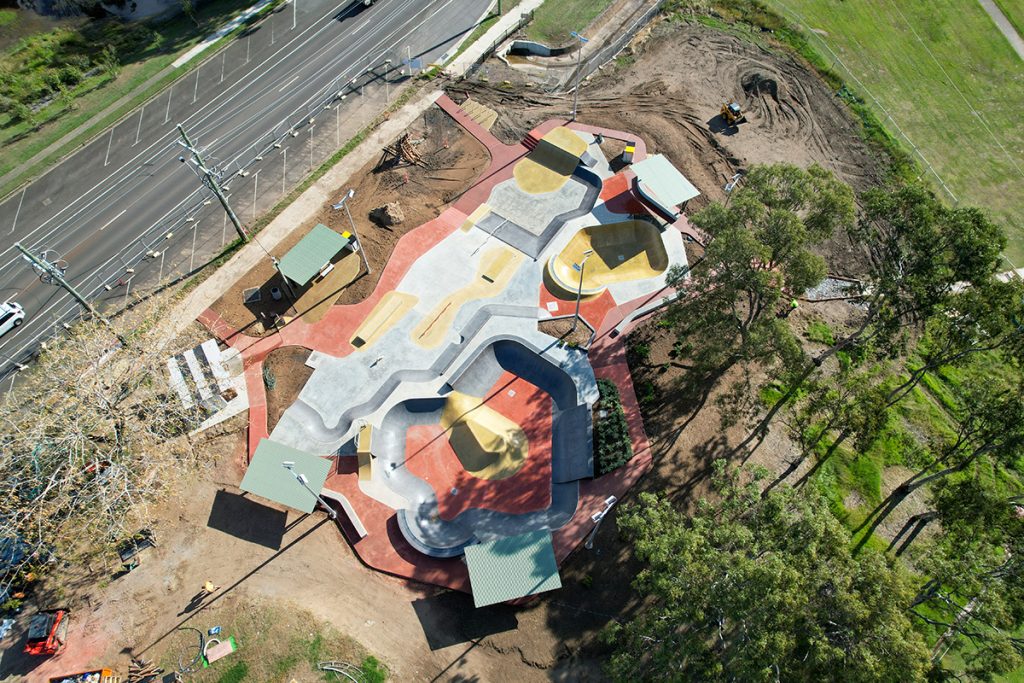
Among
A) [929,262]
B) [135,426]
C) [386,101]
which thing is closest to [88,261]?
[135,426]

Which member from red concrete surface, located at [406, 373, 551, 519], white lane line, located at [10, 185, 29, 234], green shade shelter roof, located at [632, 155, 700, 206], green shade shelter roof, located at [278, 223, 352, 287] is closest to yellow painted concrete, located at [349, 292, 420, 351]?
green shade shelter roof, located at [278, 223, 352, 287]

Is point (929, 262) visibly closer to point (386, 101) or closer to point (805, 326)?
point (805, 326)

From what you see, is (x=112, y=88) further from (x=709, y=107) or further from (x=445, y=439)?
(x=709, y=107)

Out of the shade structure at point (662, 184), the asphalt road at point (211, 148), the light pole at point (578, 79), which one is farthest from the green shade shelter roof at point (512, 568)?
the light pole at point (578, 79)

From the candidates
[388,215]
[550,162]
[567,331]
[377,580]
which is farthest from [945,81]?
[377,580]

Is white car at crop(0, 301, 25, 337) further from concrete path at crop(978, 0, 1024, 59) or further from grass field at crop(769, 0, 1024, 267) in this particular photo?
concrete path at crop(978, 0, 1024, 59)

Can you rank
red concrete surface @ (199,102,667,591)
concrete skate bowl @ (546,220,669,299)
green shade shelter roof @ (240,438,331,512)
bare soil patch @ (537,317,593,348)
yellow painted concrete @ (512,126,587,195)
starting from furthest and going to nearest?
1. yellow painted concrete @ (512,126,587,195)
2. concrete skate bowl @ (546,220,669,299)
3. bare soil patch @ (537,317,593,348)
4. red concrete surface @ (199,102,667,591)
5. green shade shelter roof @ (240,438,331,512)
